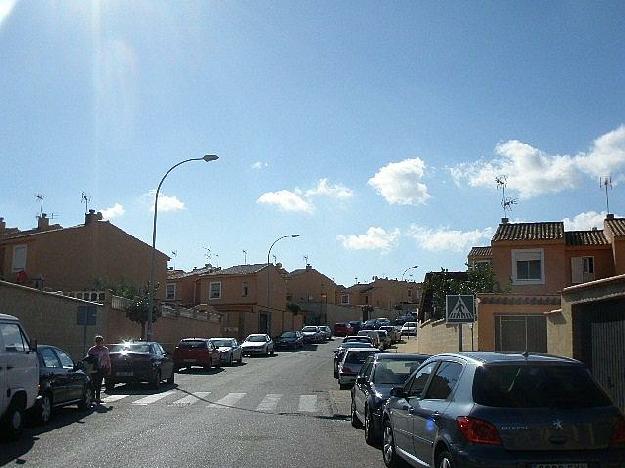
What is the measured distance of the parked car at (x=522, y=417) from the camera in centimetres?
623

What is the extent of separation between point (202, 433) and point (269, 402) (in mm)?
5908

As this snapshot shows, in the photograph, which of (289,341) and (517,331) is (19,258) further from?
(517,331)

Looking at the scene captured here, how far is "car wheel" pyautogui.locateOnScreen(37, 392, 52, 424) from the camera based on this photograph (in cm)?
1313

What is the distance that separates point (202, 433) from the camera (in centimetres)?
1227

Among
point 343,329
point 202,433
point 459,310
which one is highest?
point 459,310

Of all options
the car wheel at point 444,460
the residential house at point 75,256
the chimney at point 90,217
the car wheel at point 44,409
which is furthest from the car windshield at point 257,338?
the car wheel at point 444,460

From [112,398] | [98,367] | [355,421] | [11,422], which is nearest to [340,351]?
[112,398]

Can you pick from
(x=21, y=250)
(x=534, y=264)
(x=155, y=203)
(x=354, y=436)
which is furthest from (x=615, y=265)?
(x=21, y=250)

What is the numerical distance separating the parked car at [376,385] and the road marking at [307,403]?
2.84 metres

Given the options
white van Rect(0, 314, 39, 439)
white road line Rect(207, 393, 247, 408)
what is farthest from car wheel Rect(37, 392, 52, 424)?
white road line Rect(207, 393, 247, 408)

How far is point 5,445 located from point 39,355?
331cm

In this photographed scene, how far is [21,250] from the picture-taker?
146 feet

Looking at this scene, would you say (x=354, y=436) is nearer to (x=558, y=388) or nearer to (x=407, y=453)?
(x=407, y=453)

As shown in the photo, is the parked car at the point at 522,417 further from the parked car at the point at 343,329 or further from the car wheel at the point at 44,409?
the parked car at the point at 343,329
